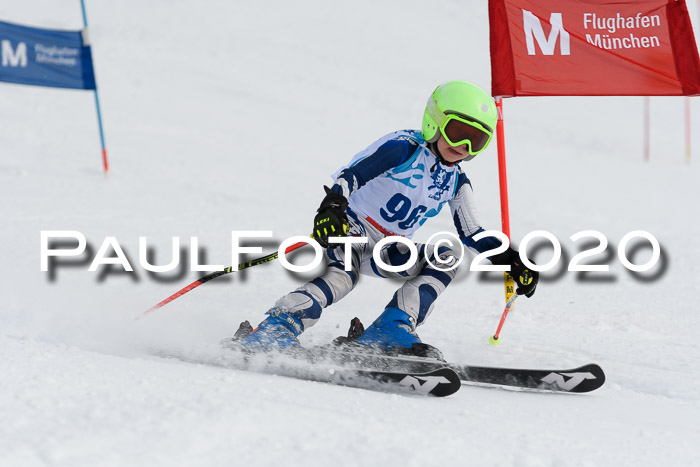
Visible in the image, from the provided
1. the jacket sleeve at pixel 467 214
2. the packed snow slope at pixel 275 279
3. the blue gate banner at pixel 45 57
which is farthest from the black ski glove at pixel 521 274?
the blue gate banner at pixel 45 57

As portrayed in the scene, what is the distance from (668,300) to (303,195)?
495 cm

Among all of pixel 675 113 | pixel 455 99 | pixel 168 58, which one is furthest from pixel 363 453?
pixel 675 113

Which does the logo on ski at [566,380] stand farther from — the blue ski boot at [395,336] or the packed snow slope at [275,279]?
the blue ski boot at [395,336]

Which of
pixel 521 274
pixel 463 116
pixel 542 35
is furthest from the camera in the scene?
pixel 542 35

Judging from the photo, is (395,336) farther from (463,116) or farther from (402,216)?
(463,116)

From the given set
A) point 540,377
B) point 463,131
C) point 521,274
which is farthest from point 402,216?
point 540,377

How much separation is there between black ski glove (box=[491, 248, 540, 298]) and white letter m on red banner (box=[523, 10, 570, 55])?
194cm

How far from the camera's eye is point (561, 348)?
4.44 m

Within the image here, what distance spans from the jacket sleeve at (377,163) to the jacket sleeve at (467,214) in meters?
0.48

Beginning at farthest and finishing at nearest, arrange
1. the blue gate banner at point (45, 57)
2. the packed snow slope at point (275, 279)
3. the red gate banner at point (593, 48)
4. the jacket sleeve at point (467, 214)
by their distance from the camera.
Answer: the blue gate banner at point (45, 57) < the red gate banner at point (593, 48) < the jacket sleeve at point (467, 214) < the packed snow slope at point (275, 279)

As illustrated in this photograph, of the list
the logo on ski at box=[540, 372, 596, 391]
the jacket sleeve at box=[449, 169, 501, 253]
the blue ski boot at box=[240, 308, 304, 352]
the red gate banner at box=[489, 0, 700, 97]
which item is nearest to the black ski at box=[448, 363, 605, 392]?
→ the logo on ski at box=[540, 372, 596, 391]

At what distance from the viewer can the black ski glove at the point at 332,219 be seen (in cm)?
342

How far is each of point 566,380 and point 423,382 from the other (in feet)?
2.60

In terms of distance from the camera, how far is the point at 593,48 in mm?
5297
